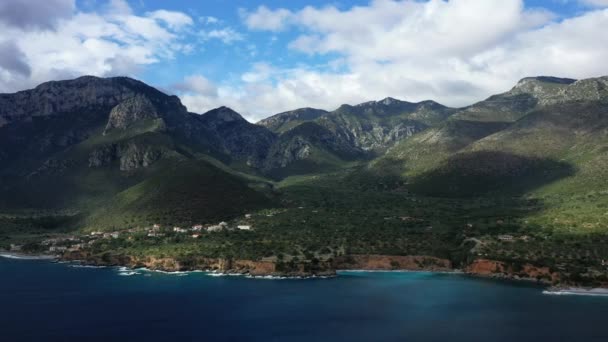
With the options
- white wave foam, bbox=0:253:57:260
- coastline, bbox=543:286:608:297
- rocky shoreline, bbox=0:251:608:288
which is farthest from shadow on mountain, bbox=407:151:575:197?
white wave foam, bbox=0:253:57:260

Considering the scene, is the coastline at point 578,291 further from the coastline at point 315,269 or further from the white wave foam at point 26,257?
the white wave foam at point 26,257

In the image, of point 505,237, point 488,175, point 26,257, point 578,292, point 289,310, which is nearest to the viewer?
point 289,310

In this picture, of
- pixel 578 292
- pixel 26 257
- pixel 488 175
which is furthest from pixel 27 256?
pixel 488 175

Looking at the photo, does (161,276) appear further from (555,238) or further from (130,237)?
(555,238)

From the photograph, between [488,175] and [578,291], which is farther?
[488,175]

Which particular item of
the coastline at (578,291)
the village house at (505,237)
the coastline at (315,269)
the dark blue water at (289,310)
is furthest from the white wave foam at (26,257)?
the coastline at (578,291)

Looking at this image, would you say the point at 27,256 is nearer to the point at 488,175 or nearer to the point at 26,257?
the point at 26,257

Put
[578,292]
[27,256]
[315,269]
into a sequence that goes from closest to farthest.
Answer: [578,292]
[315,269]
[27,256]

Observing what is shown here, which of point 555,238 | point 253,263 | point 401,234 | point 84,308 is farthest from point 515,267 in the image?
point 84,308
